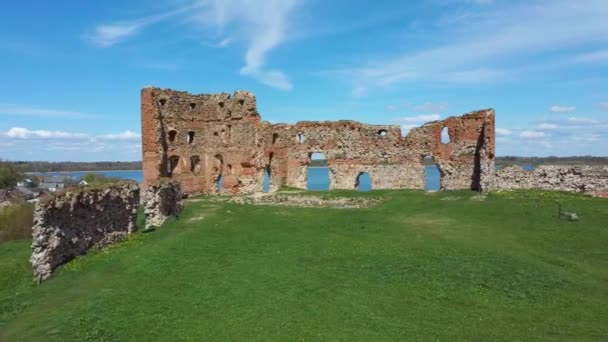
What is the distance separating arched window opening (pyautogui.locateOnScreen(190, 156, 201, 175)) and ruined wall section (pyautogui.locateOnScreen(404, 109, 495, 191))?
16109 mm

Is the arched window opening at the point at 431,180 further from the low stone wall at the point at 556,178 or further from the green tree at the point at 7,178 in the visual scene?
the green tree at the point at 7,178

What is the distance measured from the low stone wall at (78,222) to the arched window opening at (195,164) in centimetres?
1532

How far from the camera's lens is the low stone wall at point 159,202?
20.5 m

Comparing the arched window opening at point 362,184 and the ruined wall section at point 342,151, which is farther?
the arched window opening at point 362,184

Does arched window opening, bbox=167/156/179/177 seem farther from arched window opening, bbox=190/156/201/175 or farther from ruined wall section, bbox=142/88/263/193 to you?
arched window opening, bbox=190/156/201/175

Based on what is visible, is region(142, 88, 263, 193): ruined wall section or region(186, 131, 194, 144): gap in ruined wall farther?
region(186, 131, 194, 144): gap in ruined wall

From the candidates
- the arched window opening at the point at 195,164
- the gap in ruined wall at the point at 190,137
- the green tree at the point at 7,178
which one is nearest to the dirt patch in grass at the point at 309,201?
the arched window opening at the point at 195,164

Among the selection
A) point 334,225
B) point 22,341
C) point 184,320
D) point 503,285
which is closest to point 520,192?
point 334,225

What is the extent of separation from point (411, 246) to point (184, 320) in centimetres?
808

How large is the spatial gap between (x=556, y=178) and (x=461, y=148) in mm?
6187

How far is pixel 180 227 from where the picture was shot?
66.3 ft

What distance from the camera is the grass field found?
964 centimetres

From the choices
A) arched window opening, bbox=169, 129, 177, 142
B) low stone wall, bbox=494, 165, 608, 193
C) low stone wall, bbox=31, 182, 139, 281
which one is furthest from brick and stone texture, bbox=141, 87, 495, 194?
low stone wall, bbox=31, 182, 139, 281

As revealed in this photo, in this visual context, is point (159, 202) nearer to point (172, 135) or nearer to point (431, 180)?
point (172, 135)
